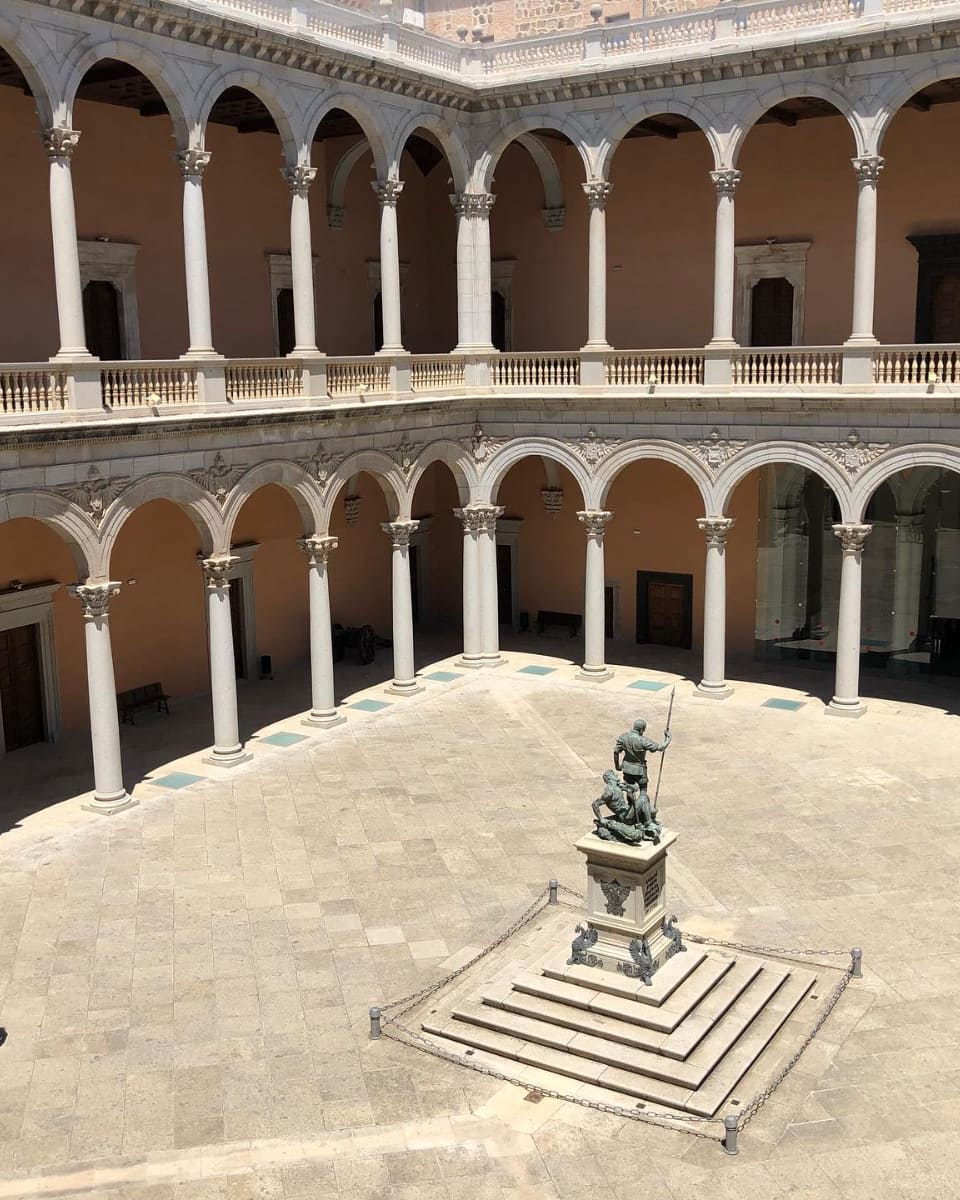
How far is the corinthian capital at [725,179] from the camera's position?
83.3ft

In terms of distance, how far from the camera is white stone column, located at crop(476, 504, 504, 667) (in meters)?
29.2

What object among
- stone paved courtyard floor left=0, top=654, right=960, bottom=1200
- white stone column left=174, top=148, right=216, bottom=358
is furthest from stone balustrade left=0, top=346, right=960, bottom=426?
stone paved courtyard floor left=0, top=654, right=960, bottom=1200

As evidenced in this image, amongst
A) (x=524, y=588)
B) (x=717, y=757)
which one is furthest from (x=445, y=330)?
(x=717, y=757)

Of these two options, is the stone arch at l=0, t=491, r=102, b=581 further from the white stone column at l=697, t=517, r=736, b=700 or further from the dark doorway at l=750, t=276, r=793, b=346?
the dark doorway at l=750, t=276, r=793, b=346

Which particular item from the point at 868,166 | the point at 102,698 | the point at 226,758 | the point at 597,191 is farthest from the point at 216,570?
the point at 868,166

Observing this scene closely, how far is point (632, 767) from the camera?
14156mm

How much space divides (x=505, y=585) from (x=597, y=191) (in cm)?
1119

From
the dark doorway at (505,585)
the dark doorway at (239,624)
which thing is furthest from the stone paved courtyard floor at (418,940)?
the dark doorway at (505,585)

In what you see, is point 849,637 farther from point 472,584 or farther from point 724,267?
point 472,584

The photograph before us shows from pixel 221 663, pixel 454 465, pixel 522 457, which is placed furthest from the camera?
pixel 454 465

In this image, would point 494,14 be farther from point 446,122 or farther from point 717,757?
point 717,757

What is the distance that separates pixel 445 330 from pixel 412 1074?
24.1 m

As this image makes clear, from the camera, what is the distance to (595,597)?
28484 millimetres

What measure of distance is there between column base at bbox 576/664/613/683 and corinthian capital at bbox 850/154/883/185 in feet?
37.6
